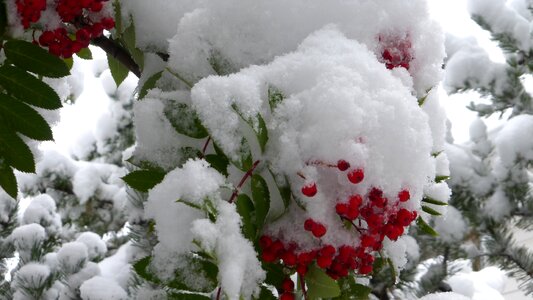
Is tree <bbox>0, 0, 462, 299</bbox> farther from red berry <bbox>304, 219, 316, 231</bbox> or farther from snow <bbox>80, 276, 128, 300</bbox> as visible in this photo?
snow <bbox>80, 276, 128, 300</bbox>

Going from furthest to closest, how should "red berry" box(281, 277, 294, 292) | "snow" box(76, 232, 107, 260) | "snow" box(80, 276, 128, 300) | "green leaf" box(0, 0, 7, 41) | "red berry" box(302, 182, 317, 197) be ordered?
"snow" box(76, 232, 107, 260) → "snow" box(80, 276, 128, 300) → "green leaf" box(0, 0, 7, 41) → "red berry" box(281, 277, 294, 292) → "red berry" box(302, 182, 317, 197)

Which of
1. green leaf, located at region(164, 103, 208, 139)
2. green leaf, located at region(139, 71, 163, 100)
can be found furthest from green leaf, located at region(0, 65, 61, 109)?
green leaf, located at region(164, 103, 208, 139)

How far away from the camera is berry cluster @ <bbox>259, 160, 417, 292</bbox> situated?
1.71ft

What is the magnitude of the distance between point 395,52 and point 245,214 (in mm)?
277

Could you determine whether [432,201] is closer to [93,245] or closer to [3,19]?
[3,19]

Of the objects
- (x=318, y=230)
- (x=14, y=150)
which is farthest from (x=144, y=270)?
(x=14, y=150)

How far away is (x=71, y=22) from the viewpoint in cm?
72

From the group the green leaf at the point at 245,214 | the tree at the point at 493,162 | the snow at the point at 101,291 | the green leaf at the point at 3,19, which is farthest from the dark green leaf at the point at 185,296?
the tree at the point at 493,162

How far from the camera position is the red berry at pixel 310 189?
0.50 m

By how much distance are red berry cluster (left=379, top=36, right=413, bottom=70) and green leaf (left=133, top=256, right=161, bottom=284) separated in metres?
0.35

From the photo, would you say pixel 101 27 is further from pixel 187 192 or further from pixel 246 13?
pixel 187 192

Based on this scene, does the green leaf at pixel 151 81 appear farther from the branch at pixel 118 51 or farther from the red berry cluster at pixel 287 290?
the red berry cluster at pixel 287 290

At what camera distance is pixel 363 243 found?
21.5 inches

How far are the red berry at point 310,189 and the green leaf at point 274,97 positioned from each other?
0.08m
